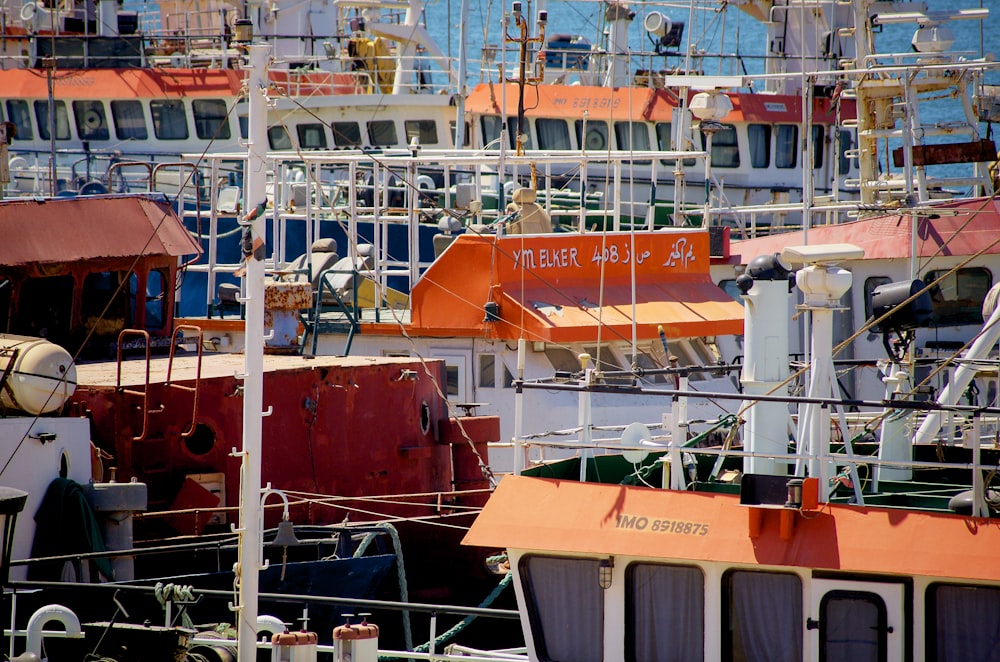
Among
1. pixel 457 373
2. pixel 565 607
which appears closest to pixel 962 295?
pixel 457 373

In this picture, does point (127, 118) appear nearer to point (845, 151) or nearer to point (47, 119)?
point (47, 119)

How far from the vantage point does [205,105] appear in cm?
3186

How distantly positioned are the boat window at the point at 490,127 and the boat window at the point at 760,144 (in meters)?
5.47

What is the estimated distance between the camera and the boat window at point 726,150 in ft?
96.6

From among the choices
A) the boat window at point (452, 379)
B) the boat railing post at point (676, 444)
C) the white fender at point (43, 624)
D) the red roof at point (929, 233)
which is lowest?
the white fender at point (43, 624)

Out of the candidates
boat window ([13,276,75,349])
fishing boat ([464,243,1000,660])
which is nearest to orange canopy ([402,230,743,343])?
boat window ([13,276,75,349])

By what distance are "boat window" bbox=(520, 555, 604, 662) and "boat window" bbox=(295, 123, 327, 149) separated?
23.1 meters

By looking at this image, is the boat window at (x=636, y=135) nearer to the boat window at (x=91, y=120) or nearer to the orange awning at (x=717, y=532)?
the boat window at (x=91, y=120)

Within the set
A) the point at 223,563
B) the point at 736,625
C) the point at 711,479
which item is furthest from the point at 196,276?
the point at 736,625

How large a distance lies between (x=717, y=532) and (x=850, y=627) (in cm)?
103

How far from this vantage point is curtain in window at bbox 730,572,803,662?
9.02 metres

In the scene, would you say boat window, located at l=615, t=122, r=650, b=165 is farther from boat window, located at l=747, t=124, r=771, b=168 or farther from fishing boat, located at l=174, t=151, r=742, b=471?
fishing boat, located at l=174, t=151, r=742, b=471

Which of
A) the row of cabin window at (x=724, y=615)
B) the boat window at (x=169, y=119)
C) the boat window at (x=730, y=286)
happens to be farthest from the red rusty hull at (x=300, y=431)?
the boat window at (x=169, y=119)

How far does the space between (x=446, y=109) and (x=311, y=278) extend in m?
13.2
